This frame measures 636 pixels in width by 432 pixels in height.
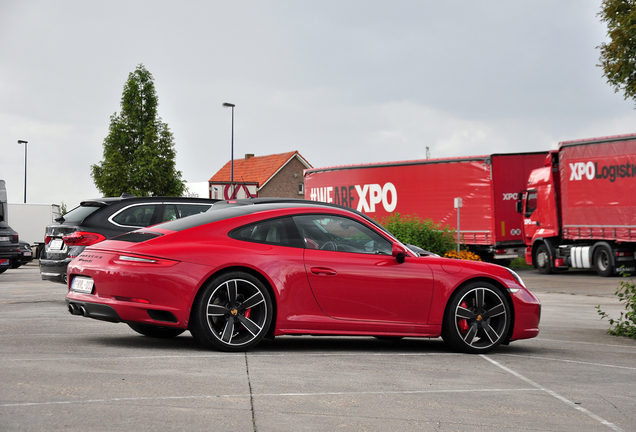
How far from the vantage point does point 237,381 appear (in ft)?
18.1

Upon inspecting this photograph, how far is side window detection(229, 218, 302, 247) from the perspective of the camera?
6.95m

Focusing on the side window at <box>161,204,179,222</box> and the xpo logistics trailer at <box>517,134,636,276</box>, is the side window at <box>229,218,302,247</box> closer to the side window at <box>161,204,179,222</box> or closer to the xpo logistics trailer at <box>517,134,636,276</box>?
the side window at <box>161,204,179,222</box>

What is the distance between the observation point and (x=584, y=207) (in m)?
23.8

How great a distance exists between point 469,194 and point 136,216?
16.5 meters

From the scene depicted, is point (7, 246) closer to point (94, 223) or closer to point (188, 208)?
point (188, 208)

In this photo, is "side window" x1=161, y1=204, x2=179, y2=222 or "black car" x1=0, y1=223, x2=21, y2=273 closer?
"side window" x1=161, y1=204, x2=179, y2=222

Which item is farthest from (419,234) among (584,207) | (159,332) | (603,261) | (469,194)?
(159,332)

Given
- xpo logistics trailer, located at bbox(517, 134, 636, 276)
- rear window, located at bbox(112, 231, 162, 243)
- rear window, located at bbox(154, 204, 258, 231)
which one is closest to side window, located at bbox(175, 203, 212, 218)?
Result: rear window, located at bbox(154, 204, 258, 231)

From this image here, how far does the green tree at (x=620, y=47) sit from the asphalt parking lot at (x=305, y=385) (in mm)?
25757

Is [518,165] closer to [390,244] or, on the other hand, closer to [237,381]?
[390,244]

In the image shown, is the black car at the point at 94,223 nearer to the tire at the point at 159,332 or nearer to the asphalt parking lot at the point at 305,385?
the asphalt parking lot at the point at 305,385

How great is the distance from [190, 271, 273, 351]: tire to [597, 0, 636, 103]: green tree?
27242 mm

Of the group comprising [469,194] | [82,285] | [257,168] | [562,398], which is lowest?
[562,398]

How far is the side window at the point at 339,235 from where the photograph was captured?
7.17 m
